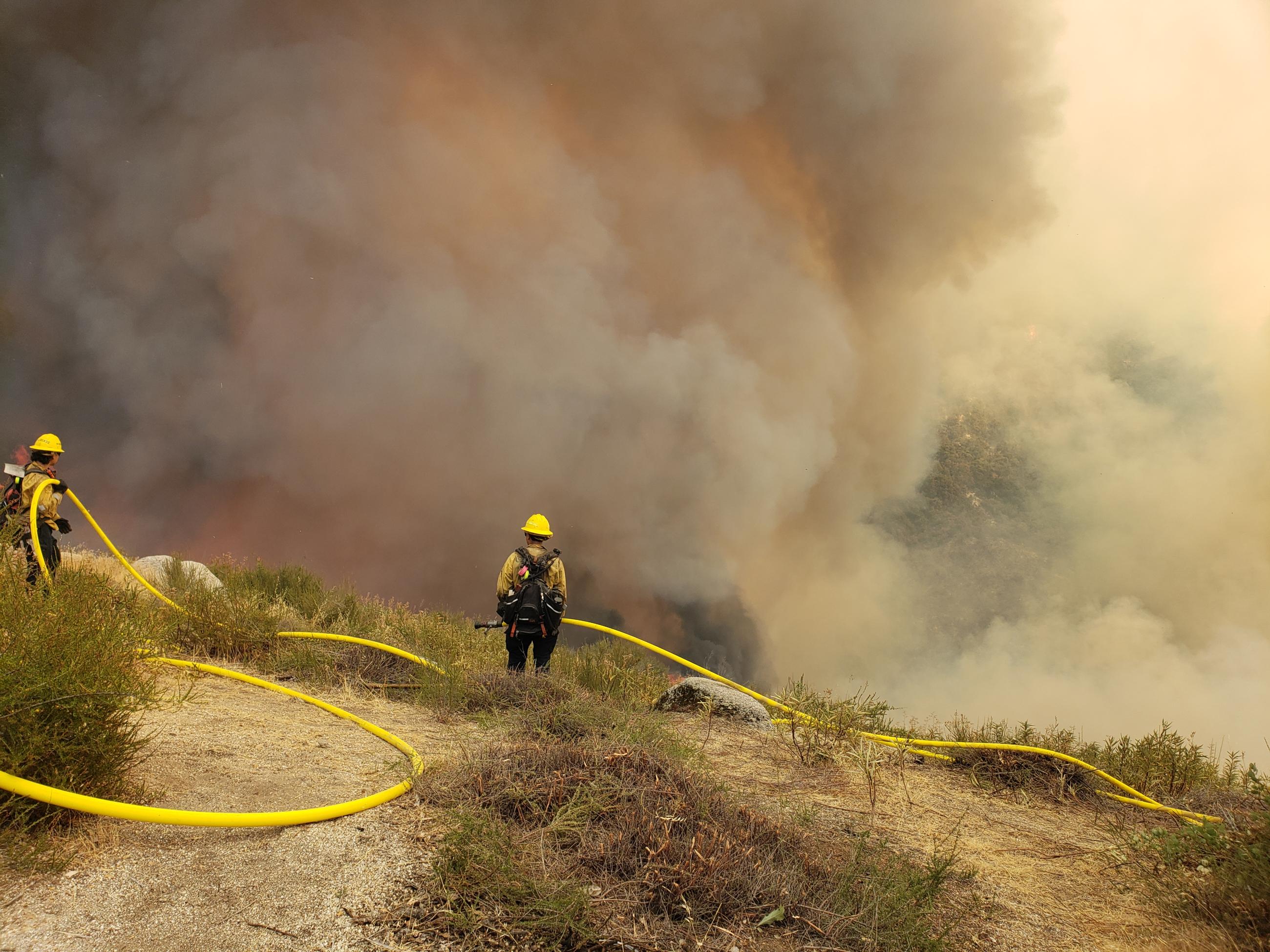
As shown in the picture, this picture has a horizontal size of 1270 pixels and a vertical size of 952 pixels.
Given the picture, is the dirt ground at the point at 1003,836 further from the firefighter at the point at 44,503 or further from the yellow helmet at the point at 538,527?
the firefighter at the point at 44,503

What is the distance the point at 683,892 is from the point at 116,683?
3.19 m

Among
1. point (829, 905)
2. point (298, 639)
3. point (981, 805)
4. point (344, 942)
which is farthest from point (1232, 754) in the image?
point (298, 639)

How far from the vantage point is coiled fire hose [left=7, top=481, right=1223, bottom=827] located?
11.3 feet

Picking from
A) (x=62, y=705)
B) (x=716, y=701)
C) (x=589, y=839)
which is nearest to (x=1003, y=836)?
(x=716, y=701)

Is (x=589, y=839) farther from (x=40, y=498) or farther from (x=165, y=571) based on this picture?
(x=165, y=571)

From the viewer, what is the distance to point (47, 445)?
9.62 m

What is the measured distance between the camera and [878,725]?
27.8 feet

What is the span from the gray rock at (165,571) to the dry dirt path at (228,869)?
289 inches

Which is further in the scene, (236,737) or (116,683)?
(236,737)

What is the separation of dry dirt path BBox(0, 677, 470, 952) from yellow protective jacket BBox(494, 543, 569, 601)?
3.54 meters

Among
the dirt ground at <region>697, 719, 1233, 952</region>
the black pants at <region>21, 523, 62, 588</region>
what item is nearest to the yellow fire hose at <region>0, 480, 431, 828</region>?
the dirt ground at <region>697, 719, 1233, 952</region>

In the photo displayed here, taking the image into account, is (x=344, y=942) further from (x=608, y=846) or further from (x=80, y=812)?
(x=80, y=812)

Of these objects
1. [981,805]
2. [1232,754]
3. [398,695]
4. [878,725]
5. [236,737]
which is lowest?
[236,737]

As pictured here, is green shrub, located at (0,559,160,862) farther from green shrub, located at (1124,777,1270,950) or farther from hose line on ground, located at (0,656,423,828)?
green shrub, located at (1124,777,1270,950)
